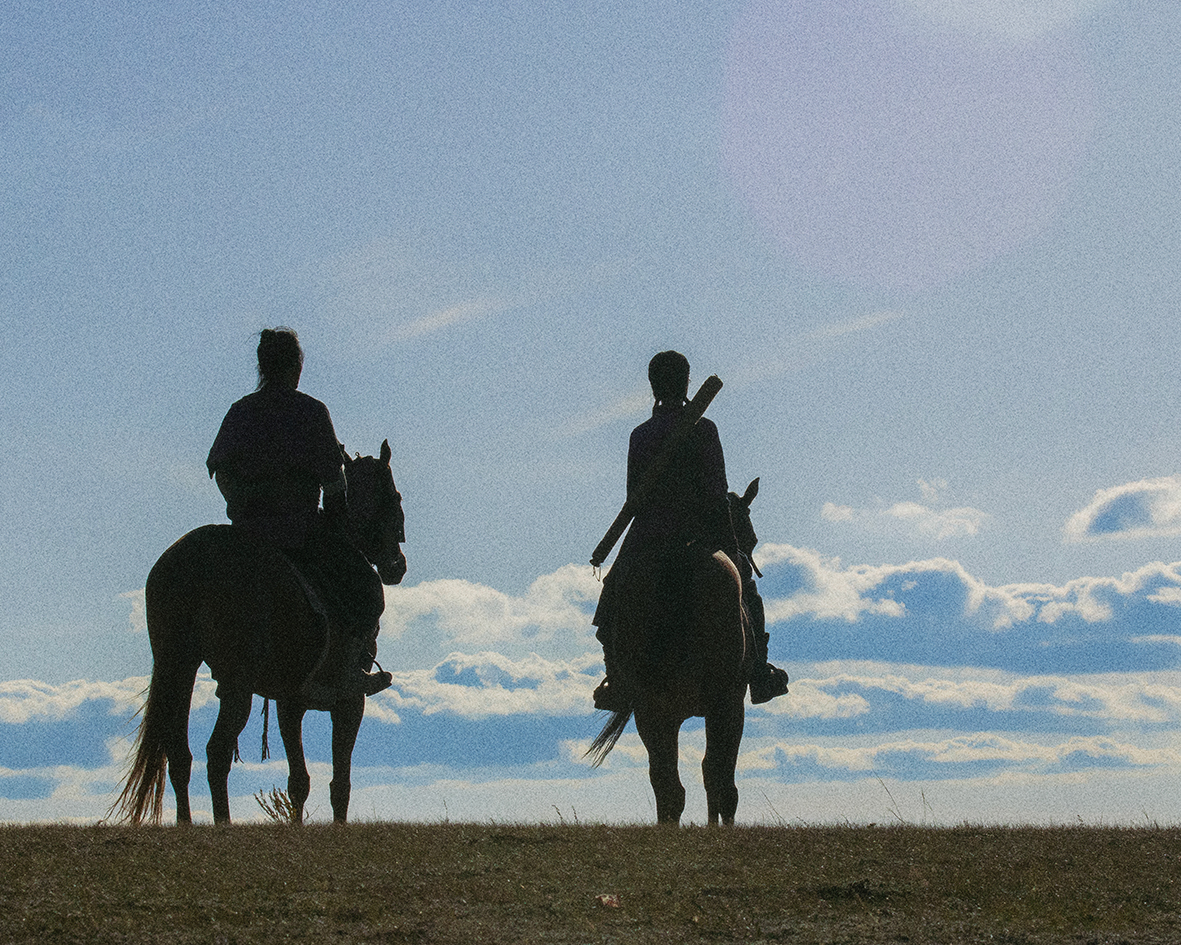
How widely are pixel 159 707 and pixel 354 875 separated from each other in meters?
3.25

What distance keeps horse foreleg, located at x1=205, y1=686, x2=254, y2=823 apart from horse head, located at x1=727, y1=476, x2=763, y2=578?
436cm

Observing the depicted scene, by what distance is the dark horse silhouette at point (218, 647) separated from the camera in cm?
1198

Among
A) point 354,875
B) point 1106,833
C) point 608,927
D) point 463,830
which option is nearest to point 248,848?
point 354,875

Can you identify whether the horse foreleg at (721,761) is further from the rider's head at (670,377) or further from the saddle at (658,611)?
the rider's head at (670,377)

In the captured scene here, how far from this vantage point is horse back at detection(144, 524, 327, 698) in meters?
12.0

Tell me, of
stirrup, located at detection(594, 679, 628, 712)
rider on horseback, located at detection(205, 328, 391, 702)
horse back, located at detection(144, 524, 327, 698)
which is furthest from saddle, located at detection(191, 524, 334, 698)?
stirrup, located at detection(594, 679, 628, 712)

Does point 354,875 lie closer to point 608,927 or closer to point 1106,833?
point 608,927

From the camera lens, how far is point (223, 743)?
1198 centimetres

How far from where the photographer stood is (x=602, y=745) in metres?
13.3

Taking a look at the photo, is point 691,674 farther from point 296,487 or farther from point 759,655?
point 296,487

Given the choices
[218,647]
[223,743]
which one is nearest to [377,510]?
[218,647]

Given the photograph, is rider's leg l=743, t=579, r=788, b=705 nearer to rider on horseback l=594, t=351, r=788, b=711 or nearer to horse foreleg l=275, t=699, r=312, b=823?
rider on horseback l=594, t=351, r=788, b=711

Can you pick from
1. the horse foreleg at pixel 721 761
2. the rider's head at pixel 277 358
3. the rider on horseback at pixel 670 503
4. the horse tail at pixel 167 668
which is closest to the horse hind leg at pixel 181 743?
the horse tail at pixel 167 668

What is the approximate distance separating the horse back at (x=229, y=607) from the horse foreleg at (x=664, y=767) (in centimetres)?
289
